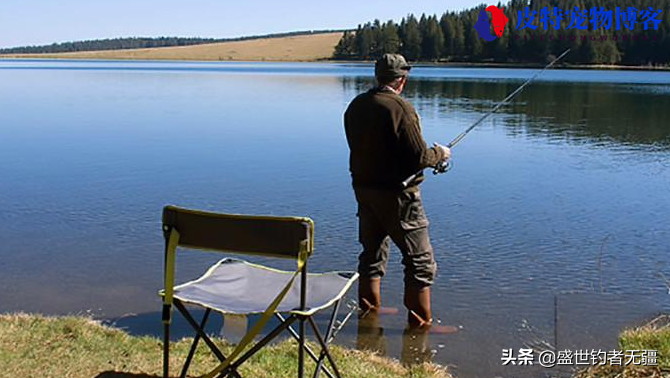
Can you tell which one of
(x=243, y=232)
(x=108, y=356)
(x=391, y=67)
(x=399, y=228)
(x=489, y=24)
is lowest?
(x=108, y=356)

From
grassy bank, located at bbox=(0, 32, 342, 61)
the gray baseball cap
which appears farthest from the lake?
grassy bank, located at bbox=(0, 32, 342, 61)

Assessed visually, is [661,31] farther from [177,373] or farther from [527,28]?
[177,373]

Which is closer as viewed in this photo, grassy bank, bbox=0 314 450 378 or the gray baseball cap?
grassy bank, bbox=0 314 450 378

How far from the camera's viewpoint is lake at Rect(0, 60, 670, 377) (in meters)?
Result: 6.02

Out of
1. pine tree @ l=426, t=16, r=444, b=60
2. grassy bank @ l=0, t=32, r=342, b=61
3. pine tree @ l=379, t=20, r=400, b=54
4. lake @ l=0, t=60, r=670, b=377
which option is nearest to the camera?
lake @ l=0, t=60, r=670, b=377

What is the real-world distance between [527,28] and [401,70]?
80.1 metres

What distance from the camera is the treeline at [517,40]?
7550 cm

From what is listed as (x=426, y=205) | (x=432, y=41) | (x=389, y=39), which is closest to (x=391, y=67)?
(x=426, y=205)

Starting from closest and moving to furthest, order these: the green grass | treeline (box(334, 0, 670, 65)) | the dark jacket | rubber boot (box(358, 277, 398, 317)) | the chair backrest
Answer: the chair backrest, the green grass, the dark jacket, rubber boot (box(358, 277, 398, 317)), treeline (box(334, 0, 670, 65))

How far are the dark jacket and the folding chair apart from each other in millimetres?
1328

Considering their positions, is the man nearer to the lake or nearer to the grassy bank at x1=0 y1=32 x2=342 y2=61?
the lake

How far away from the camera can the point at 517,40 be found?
84312 millimetres

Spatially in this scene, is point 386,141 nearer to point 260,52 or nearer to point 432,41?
point 432,41

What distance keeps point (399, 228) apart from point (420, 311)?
0.77m
